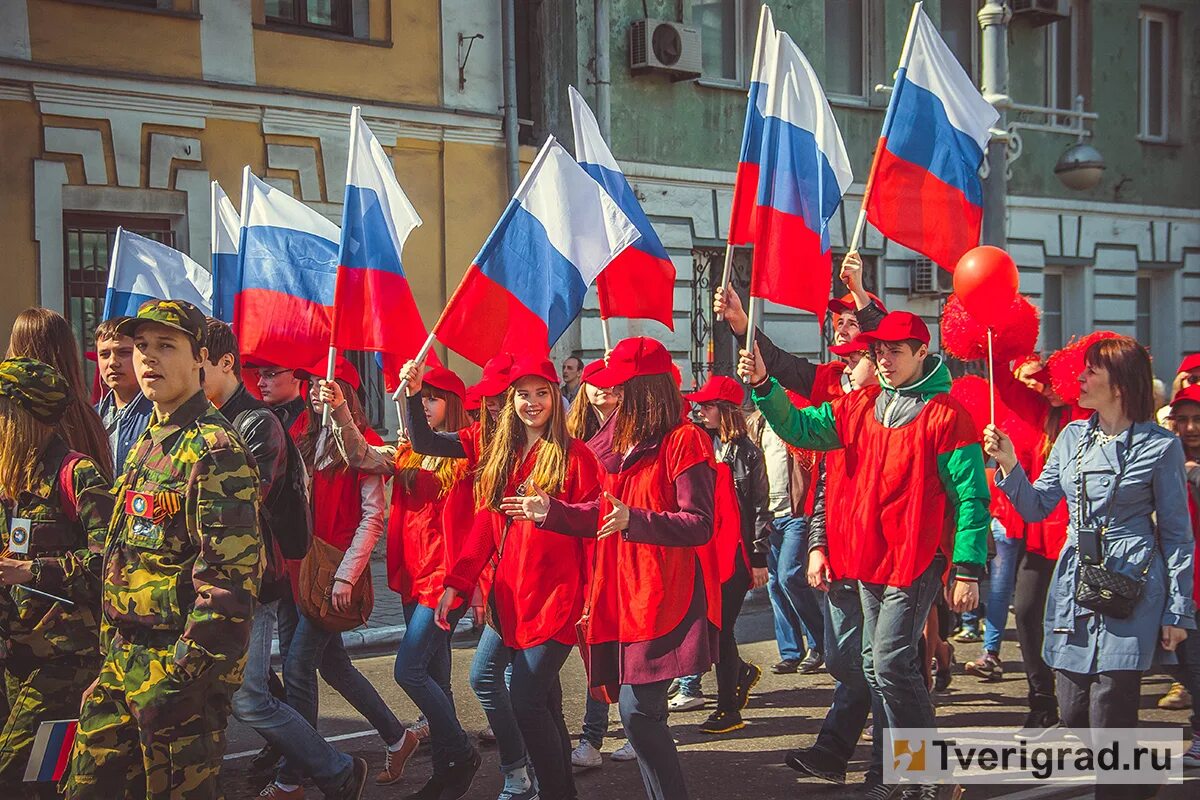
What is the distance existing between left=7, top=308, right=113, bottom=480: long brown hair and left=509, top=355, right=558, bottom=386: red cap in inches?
58.4

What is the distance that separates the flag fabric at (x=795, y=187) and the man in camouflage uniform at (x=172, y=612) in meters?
3.09

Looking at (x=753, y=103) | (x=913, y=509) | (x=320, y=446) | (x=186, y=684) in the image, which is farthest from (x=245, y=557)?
(x=753, y=103)

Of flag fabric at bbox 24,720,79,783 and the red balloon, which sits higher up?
the red balloon

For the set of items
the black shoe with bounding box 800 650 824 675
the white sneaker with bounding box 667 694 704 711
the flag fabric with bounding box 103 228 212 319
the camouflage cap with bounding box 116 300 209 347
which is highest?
the flag fabric with bounding box 103 228 212 319

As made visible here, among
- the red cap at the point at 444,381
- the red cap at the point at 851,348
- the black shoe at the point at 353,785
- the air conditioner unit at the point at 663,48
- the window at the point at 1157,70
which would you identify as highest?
the window at the point at 1157,70

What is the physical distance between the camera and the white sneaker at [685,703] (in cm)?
757

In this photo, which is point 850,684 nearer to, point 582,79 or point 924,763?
point 924,763

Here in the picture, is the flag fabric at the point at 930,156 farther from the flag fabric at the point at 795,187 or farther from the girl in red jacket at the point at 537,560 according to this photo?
the girl in red jacket at the point at 537,560

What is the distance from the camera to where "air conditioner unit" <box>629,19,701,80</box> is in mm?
15555

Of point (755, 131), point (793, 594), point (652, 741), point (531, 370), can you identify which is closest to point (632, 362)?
point (531, 370)

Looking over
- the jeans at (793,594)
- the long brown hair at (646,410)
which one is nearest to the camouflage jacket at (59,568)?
the long brown hair at (646,410)

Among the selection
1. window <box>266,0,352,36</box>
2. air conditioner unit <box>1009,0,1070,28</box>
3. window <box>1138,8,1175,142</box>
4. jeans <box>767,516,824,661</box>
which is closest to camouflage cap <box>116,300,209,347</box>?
jeans <box>767,516,824,661</box>

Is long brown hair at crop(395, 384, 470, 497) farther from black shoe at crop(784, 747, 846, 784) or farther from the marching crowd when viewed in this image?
black shoe at crop(784, 747, 846, 784)

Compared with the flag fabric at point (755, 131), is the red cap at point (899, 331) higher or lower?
lower
